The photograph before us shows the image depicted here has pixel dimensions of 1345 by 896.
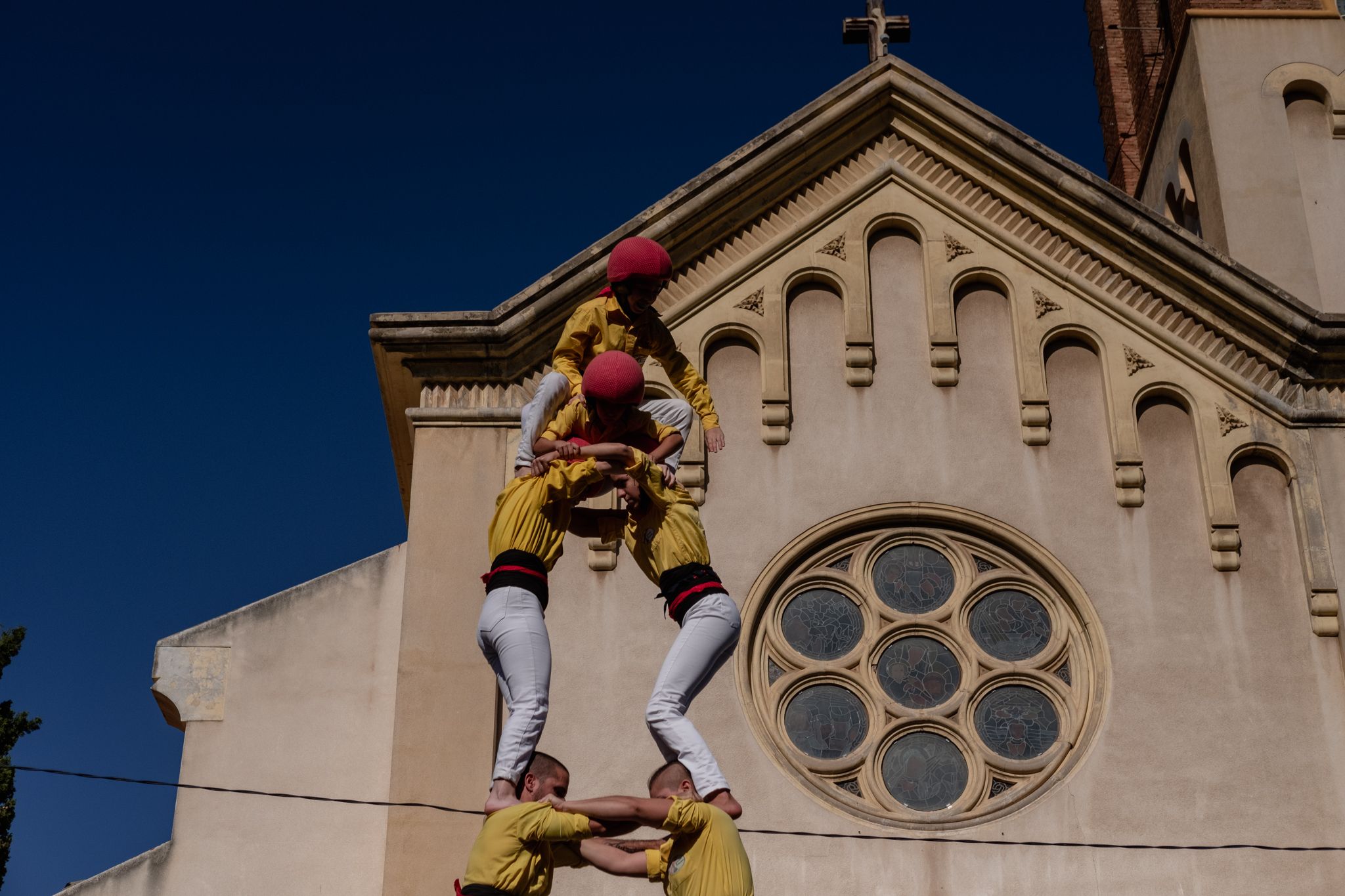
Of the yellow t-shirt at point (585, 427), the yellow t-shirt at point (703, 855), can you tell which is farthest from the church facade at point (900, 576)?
the yellow t-shirt at point (703, 855)

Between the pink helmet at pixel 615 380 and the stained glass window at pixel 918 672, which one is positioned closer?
the pink helmet at pixel 615 380

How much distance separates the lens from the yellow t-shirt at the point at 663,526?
1050 cm

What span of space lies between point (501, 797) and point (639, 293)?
3055 mm

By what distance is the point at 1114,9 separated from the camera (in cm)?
2886

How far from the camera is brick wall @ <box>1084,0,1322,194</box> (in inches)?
1030

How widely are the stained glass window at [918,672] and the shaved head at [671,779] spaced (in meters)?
5.88

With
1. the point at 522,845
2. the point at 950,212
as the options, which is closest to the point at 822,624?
the point at 950,212

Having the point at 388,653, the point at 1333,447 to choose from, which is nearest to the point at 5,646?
the point at 388,653

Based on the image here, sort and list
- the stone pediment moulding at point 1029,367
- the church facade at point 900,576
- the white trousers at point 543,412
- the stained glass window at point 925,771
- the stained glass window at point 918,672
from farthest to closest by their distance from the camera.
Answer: the stone pediment moulding at point 1029,367 < the stained glass window at point 918,672 < the stained glass window at point 925,771 < the church facade at point 900,576 < the white trousers at point 543,412

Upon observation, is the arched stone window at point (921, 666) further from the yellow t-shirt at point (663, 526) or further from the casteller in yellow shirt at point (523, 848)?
the casteller in yellow shirt at point (523, 848)

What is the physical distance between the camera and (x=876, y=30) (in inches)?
736

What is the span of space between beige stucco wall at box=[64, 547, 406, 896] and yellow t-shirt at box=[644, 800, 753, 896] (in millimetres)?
5638

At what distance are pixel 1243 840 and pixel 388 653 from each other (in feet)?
22.8

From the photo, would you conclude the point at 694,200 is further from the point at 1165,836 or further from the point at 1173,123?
the point at 1173,123
